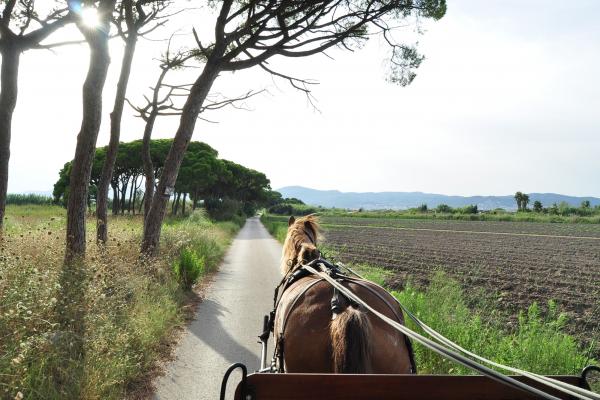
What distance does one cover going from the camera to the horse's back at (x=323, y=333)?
2764mm

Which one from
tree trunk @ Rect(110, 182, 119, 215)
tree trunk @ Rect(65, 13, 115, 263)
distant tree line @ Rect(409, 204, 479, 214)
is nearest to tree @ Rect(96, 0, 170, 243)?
tree trunk @ Rect(65, 13, 115, 263)

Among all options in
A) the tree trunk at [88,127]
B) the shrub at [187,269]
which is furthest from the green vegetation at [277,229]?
the tree trunk at [88,127]

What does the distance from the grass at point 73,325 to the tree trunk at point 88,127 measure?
0.56 meters

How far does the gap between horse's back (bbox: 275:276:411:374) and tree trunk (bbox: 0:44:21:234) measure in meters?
7.11

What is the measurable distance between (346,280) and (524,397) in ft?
4.63

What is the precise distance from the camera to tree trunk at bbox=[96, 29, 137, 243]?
34.7ft

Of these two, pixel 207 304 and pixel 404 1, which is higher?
pixel 404 1

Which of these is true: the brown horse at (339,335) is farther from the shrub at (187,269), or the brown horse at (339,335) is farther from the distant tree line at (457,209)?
A: the distant tree line at (457,209)

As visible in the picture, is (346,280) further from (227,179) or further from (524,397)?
(227,179)

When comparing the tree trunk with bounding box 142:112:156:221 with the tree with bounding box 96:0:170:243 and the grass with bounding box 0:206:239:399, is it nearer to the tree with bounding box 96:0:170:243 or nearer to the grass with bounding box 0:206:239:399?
the tree with bounding box 96:0:170:243

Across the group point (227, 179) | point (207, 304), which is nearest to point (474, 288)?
point (207, 304)

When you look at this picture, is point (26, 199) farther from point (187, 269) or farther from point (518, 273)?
point (518, 273)

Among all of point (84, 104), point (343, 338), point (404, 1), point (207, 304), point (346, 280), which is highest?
point (404, 1)

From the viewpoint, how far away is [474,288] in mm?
11766
